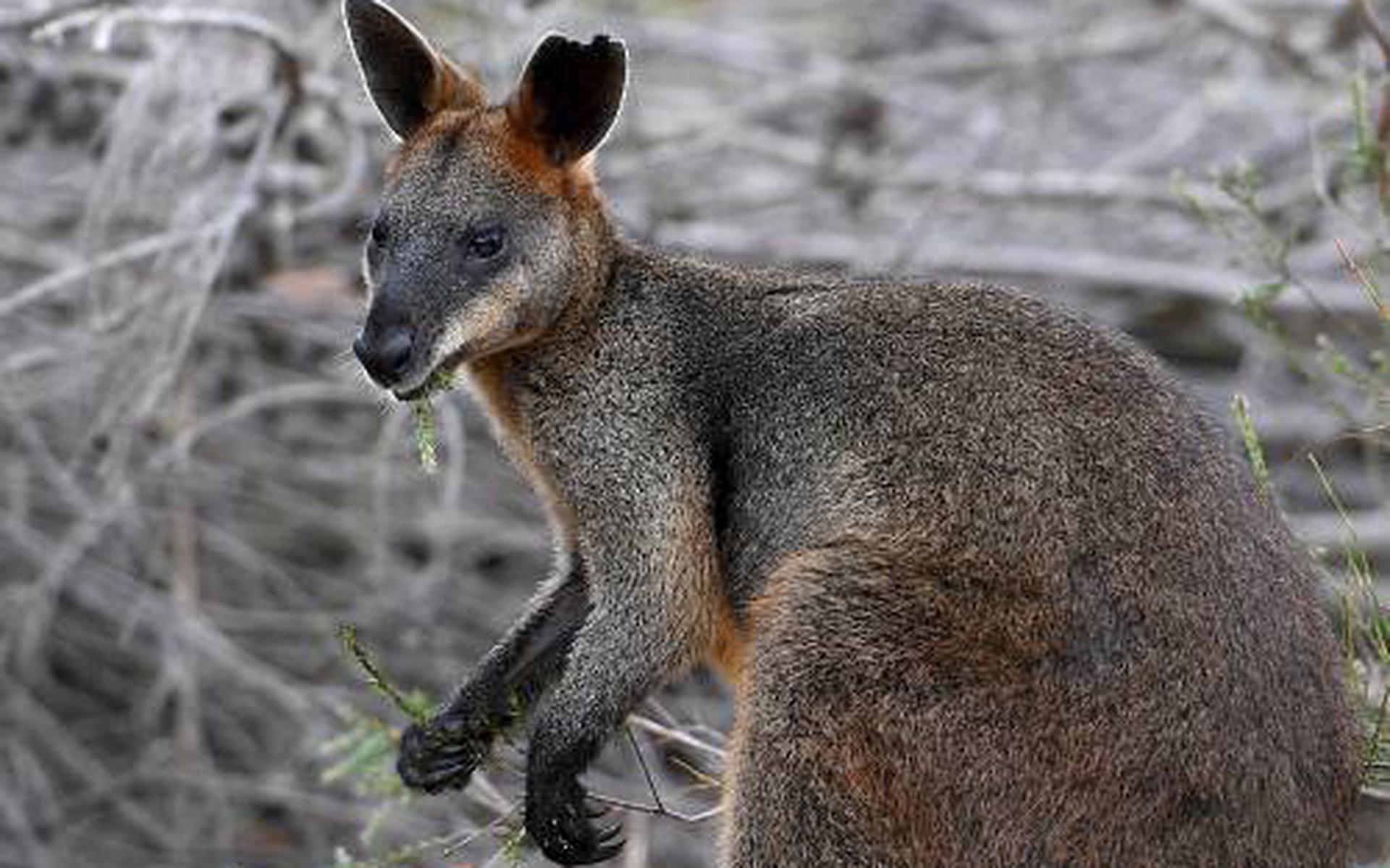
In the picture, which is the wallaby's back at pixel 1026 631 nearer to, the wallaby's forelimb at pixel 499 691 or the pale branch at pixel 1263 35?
the wallaby's forelimb at pixel 499 691

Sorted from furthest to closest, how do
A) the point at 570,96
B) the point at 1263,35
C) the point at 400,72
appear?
1. the point at 1263,35
2. the point at 400,72
3. the point at 570,96

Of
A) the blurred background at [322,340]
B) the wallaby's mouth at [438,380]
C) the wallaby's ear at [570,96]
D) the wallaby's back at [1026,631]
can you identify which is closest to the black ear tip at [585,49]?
the wallaby's ear at [570,96]

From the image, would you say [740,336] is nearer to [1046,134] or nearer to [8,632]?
[8,632]

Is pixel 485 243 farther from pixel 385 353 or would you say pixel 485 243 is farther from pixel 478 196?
pixel 385 353

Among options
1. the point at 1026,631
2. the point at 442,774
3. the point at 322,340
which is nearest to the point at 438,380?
the point at 442,774

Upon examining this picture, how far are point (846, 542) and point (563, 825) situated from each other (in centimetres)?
71

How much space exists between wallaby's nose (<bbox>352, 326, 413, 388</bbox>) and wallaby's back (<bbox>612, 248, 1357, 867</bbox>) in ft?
2.24

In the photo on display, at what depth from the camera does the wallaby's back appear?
3.52 meters

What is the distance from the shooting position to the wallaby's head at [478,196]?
13.2 feet

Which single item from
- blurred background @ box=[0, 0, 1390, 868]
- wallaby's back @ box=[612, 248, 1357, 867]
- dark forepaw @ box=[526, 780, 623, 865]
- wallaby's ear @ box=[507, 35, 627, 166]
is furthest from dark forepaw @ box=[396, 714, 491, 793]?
blurred background @ box=[0, 0, 1390, 868]

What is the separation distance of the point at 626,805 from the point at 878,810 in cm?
65

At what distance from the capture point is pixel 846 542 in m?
3.89

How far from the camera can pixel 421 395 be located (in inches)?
159

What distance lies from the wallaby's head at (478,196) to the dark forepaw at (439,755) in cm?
66
